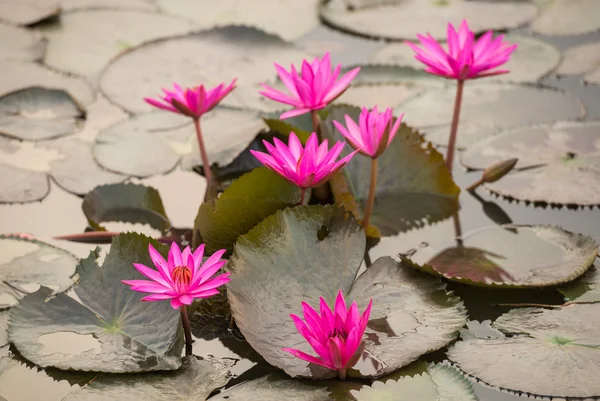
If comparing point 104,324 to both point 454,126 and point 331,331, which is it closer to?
point 331,331

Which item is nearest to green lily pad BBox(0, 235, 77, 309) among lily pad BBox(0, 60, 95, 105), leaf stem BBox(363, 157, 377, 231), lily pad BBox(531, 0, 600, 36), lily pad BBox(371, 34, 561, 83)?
leaf stem BBox(363, 157, 377, 231)

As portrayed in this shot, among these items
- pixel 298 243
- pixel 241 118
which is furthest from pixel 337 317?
pixel 241 118

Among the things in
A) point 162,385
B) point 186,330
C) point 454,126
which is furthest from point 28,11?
point 162,385

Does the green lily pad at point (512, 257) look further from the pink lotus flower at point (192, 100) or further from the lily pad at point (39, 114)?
the lily pad at point (39, 114)

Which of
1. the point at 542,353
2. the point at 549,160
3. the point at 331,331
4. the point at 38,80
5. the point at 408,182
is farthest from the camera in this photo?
the point at 38,80

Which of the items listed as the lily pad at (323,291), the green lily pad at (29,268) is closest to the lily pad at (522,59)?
the lily pad at (323,291)

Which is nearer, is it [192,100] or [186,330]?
[186,330]

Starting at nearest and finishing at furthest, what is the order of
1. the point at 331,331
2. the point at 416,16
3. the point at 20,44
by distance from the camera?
the point at 331,331 → the point at 20,44 → the point at 416,16

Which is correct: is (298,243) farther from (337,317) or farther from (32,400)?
(32,400)
